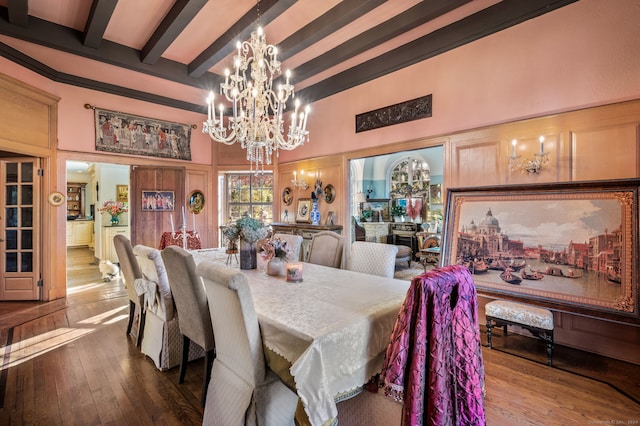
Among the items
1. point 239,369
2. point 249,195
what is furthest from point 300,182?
point 239,369

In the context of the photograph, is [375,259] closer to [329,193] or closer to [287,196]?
[329,193]

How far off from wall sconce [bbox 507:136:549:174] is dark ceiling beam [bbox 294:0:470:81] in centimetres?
159

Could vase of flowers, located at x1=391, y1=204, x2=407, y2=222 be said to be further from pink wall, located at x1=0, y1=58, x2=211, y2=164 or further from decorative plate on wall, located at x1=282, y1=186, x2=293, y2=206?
pink wall, located at x1=0, y1=58, x2=211, y2=164

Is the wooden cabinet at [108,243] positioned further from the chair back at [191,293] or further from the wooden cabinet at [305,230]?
the chair back at [191,293]

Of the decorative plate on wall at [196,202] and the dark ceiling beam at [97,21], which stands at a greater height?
the dark ceiling beam at [97,21]

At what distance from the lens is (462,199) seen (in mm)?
3375

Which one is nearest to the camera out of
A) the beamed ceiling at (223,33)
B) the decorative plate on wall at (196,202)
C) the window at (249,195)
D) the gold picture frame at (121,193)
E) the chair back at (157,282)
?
the chair back at (157,282)

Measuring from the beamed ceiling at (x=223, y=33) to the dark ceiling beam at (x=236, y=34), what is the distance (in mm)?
11

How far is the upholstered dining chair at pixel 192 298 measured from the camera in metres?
1.97

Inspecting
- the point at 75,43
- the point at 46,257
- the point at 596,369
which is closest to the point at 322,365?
the point at 596,369

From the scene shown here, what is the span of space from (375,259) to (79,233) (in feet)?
36.5

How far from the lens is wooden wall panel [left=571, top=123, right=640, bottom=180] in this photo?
2580 millimetres

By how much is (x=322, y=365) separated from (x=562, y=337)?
2916 millimetres

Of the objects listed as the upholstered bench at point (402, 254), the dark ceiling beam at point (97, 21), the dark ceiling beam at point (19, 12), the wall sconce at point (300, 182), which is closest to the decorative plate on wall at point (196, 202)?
the wall sconce at point (300, 182)
